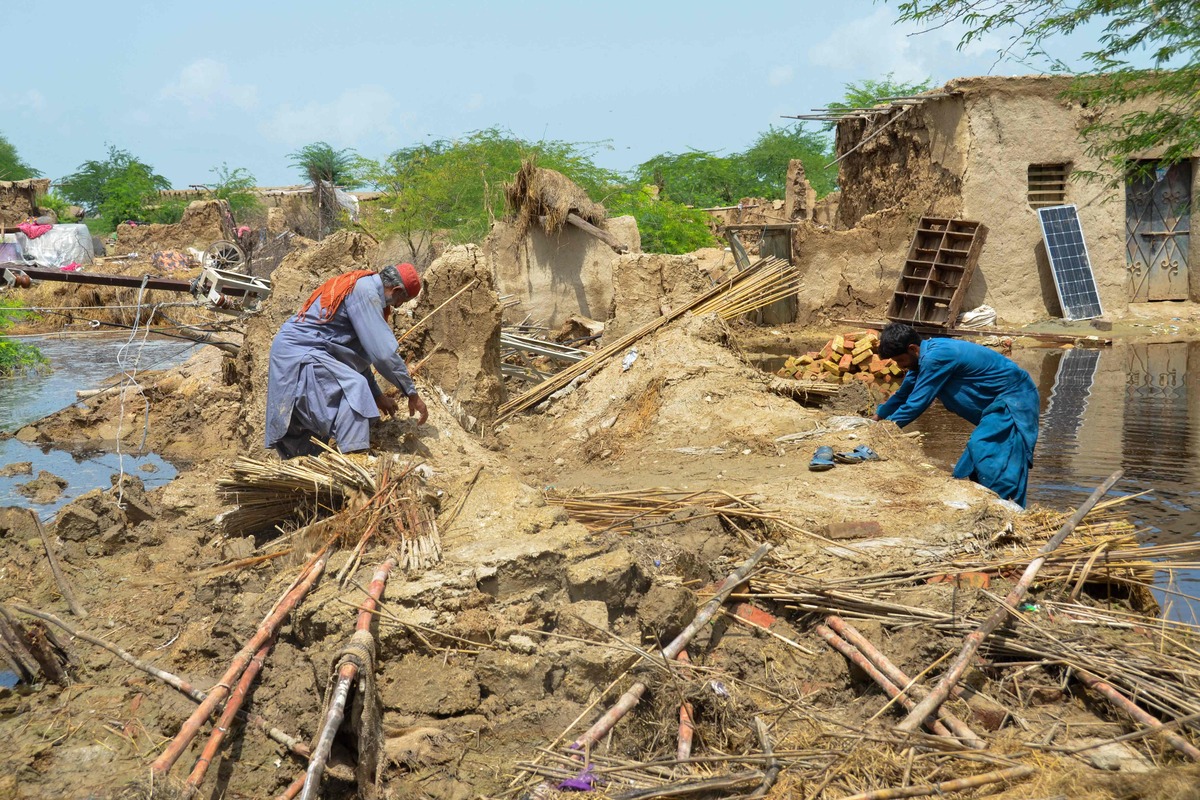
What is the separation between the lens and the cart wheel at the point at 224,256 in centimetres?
1648

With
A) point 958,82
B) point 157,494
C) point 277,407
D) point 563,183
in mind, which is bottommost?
point 157,494

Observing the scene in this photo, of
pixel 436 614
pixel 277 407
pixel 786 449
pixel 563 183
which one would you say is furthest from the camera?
pixel 563 183

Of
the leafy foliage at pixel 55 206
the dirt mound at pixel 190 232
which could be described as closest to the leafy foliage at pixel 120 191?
the leafy foliage at pixel 55 206

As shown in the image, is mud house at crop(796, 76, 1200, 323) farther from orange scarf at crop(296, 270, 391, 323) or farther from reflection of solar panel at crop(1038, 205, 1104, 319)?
orange scarf at crop(296, 270, 391, 323)

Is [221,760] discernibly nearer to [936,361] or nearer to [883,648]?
[883,648]

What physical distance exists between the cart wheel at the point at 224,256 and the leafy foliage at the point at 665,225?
24.5 feet

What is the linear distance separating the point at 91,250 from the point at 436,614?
91.6 feet

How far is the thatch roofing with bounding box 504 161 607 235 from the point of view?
14062mm

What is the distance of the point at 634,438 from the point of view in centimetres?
787

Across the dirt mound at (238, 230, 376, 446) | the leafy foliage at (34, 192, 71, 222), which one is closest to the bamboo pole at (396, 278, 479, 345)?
the dirt mound at (238, 230, 376, 446)

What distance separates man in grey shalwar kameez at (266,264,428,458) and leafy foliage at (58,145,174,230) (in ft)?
107

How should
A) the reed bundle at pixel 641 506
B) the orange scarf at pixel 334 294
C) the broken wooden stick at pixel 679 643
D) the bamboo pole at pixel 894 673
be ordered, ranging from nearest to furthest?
the bamboo pole at pixel 894 673 < the broken wooden stick at pixel 679 643 < the reed bundle at pixel 641 506 < the orange scarf at pixel 334 294

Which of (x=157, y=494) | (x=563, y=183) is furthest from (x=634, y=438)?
(x=563, y=183)

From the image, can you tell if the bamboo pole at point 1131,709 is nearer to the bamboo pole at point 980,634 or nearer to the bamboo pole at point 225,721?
the bamboo pole at point 980,634
